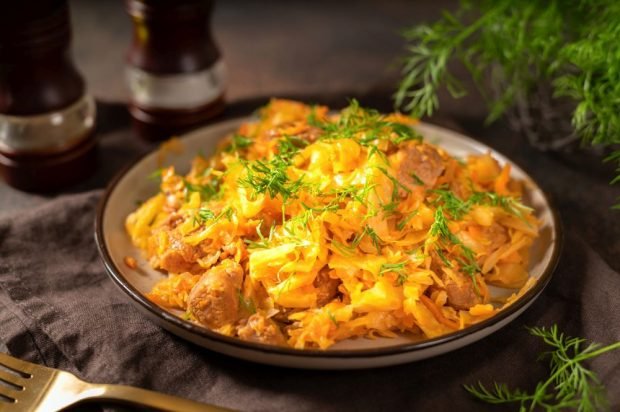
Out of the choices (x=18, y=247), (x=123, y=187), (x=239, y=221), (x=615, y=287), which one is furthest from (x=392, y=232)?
(x=18, y=247)

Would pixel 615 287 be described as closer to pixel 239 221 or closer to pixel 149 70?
pixel 239 221

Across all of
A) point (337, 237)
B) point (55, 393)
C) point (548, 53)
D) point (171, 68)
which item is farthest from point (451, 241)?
point (171, 68)

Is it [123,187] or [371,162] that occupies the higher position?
[371,162]

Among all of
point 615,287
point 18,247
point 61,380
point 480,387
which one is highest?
point 615,287

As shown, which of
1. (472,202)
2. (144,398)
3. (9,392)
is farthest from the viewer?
(472,202)

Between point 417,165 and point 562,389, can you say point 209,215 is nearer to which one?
point 417,165

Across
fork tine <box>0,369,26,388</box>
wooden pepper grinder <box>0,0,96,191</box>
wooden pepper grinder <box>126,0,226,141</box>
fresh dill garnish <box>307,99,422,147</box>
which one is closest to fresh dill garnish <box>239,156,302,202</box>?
fresh dill garnish <box>307,99,422,147</box>
